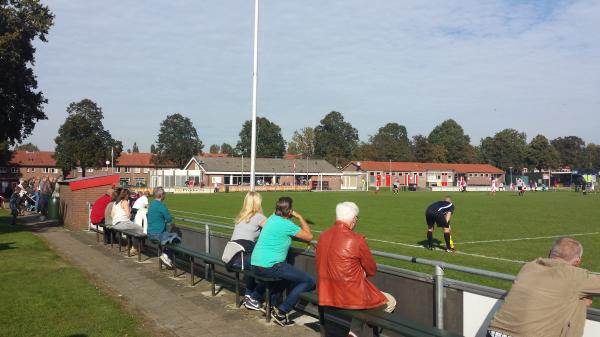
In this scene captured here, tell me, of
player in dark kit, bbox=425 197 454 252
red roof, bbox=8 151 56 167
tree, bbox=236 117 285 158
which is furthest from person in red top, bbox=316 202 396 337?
tree, bbox=236 117 285 158

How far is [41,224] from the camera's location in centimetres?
1986

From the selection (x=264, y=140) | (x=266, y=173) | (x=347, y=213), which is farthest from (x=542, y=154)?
(x=347, y=213)

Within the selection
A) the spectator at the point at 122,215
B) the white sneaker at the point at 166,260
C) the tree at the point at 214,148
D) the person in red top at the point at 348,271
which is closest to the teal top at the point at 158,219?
the white sneaker at the point at 166,260

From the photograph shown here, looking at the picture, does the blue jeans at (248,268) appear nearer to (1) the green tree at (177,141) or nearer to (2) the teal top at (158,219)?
(2) the teal top at (158,219)

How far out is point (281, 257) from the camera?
6473mm

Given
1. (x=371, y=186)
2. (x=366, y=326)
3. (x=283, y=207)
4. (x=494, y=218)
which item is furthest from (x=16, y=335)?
(x=371, y=186)

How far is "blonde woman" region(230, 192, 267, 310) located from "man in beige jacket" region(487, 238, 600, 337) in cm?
414

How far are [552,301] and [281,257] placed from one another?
3.52 m

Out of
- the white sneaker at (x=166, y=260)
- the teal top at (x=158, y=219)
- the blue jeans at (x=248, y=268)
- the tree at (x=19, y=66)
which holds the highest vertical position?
the tree at (x=19, y=66)

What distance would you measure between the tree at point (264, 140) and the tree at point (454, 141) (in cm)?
4216

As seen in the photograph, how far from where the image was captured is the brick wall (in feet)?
59.1

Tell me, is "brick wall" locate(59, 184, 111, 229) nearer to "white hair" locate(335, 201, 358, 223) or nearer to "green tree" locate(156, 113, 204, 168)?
"white hair" locate(335, 201, 358, 223)

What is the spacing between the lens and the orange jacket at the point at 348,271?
4.79 metres

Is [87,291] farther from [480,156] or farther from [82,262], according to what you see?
[480,156]
